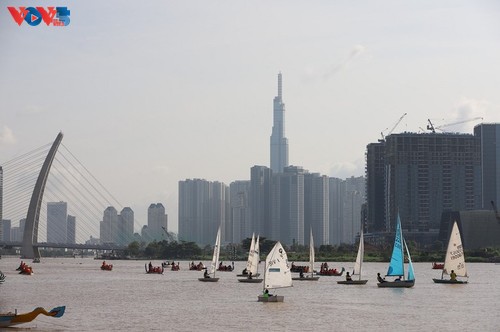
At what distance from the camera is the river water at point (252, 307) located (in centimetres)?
6950

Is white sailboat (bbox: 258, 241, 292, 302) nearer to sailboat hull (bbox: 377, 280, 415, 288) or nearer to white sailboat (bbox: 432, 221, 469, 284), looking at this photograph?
sailboat hull (bbox: 377, 280, 415, 288)

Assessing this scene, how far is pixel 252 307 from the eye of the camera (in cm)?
8362

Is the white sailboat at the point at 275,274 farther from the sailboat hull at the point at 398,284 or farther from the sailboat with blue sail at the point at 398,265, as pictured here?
the sailboat hull at the point at 398,284

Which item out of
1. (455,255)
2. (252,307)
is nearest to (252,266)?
(455,255)

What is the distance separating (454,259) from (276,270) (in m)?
33.7

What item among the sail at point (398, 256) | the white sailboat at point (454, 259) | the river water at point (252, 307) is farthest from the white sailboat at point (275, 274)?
the white sailboat at point (454, 259)

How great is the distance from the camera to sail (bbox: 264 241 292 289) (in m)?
86.2

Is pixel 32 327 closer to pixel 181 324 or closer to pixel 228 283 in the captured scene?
pixel 181 324

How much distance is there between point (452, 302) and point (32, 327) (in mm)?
41198

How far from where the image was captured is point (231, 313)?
7850 centimetres

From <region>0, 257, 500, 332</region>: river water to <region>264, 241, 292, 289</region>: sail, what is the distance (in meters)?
1.89

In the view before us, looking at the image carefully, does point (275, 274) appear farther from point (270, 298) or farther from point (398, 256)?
point (398, 256)

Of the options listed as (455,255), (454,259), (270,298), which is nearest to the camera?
(270,298)

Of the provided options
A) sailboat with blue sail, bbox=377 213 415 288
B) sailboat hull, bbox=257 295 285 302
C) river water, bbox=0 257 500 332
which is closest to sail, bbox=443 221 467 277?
river water, bbox=0 257 500 332
